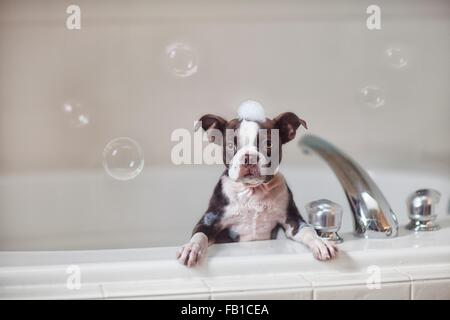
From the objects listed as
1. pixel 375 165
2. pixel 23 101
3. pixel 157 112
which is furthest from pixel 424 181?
pixel 23 101

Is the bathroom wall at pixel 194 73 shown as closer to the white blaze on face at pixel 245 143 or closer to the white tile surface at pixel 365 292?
the white blaze on face at pixel 245 143

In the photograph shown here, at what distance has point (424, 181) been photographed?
1456 millimetres

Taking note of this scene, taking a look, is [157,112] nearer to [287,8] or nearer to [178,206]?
[178,206]

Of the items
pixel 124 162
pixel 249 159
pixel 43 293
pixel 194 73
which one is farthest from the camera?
pixel 194 73

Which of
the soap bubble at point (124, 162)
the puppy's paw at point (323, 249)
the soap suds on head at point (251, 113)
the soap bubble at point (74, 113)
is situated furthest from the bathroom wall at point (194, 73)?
the puppy's paw at point (323, 249)

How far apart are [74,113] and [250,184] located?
0.98 metres

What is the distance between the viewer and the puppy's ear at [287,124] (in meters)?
0.96

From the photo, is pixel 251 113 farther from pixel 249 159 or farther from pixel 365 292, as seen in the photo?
pixel 365 292

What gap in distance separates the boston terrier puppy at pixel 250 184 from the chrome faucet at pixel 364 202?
101 millimetres

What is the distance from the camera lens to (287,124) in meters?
0.96

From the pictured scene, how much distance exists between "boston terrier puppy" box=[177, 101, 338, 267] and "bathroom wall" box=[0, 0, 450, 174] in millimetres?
658

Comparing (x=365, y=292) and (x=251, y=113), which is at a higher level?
(x=251, y=113)

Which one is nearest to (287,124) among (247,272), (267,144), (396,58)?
(267,144)
